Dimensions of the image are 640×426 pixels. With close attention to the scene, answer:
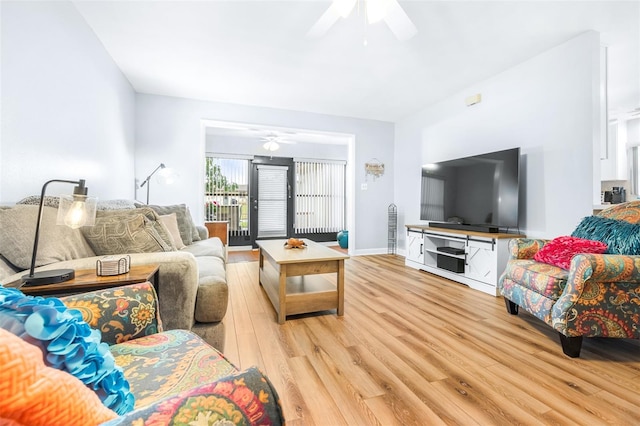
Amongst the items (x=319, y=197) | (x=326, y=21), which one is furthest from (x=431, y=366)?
(x=319, y=197)

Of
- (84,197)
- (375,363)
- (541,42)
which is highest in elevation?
(541,42)

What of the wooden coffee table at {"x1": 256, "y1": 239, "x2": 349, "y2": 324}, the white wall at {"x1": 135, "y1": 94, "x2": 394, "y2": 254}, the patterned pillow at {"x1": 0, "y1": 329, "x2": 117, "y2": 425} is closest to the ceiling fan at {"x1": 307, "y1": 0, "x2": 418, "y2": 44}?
the wooden coffee table at {"x1": 256, "y1": 239, "x2": 349, "y2": 324}

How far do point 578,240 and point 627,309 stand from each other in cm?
53

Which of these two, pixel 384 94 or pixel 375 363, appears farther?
pixel 384 94

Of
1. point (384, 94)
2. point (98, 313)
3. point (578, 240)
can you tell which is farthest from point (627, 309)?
point (384, 94)

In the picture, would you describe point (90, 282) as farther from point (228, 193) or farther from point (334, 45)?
point (228, 193)

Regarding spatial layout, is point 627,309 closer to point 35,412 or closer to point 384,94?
point 35,412

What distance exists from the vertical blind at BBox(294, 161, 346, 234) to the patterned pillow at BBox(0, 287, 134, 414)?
6022 millimetres

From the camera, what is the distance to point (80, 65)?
2.42 metres

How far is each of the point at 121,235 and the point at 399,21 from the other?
7.50 ft

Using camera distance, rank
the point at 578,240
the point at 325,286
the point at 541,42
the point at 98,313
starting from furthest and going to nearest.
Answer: the point at 541,42 < the point at 325,286 < the point at 578,240 < the point at 98,313

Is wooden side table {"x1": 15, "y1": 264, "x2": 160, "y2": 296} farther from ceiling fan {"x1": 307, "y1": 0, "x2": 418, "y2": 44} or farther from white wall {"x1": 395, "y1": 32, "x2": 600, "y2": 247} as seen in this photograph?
white wall {"x1": 395, "y1": 32, "x2": 600, "y2": 247}

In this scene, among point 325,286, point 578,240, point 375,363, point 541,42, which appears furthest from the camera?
point 541,42

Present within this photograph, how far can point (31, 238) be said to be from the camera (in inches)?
53.0
